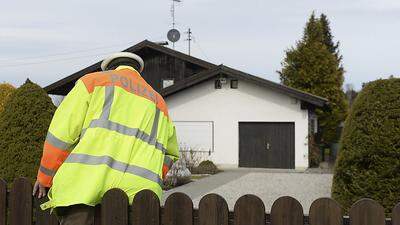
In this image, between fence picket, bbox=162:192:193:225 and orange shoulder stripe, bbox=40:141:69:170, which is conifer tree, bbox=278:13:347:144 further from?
orange shoulder stripe, bbox=40:141:69:170

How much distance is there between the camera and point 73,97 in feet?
9.86

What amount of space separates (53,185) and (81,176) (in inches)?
6.8

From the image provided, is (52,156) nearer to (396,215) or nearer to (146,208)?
(146,208)

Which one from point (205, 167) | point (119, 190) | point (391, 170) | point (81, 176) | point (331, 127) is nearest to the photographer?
point (81, 176)

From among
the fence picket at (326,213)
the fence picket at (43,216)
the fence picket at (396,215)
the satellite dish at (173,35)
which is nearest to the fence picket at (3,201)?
the fence picket at (43,216)

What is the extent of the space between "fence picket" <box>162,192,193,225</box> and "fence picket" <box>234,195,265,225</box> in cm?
30

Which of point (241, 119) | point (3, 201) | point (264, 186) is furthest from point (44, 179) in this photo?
point (241, 119)

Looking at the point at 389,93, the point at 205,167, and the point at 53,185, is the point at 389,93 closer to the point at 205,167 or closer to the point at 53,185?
the point at 53,185

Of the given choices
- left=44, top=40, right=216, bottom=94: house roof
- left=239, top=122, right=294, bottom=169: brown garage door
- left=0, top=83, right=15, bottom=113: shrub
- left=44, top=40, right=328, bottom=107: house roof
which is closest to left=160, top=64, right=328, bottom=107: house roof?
left=44, top=40, right=328, bottom=107: house roof

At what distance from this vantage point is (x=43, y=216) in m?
3.71

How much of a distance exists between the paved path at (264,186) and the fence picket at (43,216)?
27.3 feet

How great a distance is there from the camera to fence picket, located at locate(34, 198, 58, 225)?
3689 mm

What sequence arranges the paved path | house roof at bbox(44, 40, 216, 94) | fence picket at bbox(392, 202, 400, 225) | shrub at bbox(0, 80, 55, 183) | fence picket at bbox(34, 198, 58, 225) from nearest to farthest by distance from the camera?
fence picket at bbox(392, 202, 400, 225) < fence picket at bbox(34, 198, 58, 225) < shrub at bbox(0, 80, 55, 183) < the paved path < house roof at bbox(44, 40, 216, 94)

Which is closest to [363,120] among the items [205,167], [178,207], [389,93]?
[389,93]
